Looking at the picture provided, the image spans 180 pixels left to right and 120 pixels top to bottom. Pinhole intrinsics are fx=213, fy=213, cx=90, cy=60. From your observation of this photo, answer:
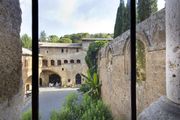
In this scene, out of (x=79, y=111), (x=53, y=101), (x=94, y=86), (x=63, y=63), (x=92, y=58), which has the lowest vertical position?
(x=79, y=111)

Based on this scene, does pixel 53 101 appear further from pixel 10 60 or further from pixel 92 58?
pixel 10 60

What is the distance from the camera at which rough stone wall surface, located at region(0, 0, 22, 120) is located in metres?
0.51

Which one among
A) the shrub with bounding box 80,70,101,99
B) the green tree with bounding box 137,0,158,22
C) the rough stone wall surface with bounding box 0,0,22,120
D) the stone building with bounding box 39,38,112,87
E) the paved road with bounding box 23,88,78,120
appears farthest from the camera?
the stone building with bounding box 39,38,112,87

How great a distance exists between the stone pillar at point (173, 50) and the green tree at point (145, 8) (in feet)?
15.3

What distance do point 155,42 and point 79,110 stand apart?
4.02 metres

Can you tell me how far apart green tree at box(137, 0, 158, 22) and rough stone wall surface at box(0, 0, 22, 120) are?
479 cm

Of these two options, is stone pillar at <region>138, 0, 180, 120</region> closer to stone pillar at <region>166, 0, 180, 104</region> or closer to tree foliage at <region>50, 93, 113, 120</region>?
stone pillar at <region>166, 0, 180, 104</region>

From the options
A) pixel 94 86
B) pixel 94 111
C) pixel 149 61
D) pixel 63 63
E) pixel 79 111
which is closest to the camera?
pixel 149 61

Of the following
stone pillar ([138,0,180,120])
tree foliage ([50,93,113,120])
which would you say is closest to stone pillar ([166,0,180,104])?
stone pillar ([138,0,180,120])

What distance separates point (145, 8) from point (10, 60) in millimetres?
5204

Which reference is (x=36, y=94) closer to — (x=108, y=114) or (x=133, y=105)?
(x=133, y=105)

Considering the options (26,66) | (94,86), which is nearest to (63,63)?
(94,86)

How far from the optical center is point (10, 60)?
543 mm

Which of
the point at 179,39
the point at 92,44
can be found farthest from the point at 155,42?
the point at 92,44
